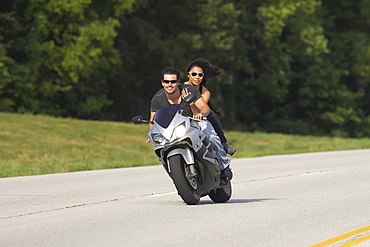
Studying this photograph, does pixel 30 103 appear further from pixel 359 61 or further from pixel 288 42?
pixel 359 61

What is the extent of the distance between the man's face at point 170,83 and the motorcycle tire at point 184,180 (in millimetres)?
944

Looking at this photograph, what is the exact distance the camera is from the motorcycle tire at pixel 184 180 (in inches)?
442

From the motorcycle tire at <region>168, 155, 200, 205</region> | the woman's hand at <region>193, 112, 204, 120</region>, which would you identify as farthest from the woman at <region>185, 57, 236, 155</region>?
the motorcycle tire at <region>168, 155, 200, 205</region>

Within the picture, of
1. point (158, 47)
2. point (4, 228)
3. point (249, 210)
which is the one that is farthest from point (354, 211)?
point (158, 47)

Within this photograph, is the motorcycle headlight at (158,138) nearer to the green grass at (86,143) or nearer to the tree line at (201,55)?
the green grass at (86,143)

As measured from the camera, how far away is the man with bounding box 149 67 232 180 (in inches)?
458

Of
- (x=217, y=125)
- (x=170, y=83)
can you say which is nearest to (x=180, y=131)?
(x=170, y=83)

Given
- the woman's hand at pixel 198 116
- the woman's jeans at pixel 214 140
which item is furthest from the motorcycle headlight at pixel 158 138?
the woman's jeans at pixel 214 140

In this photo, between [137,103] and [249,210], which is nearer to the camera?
[249,210]

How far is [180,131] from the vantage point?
36.7 ft

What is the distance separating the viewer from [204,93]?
1245cm

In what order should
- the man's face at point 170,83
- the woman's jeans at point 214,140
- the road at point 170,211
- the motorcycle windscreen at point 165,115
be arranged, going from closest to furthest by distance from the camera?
the road at point 170,211 → the motorcycle windscreen at point 165,115 → the man's face at point 170,83 → the woman's jeans at point 214,140

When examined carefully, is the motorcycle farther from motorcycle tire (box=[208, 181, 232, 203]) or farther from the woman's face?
the woman's face

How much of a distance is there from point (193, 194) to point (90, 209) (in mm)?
1334
